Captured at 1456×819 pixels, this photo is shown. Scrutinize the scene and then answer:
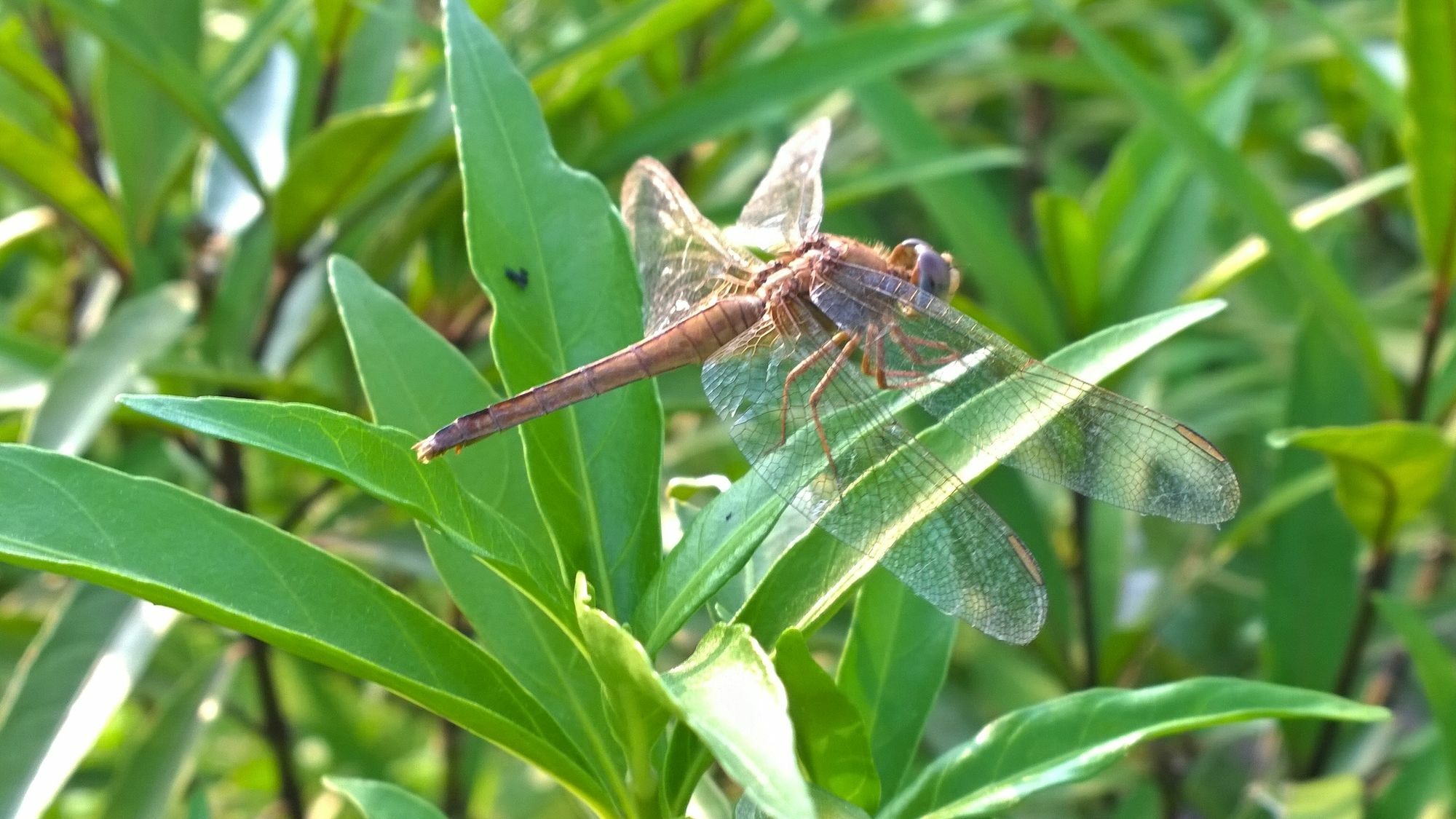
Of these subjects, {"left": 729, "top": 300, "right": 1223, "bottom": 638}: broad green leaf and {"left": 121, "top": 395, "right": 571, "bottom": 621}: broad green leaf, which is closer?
{"left": 121, "top": 395, "right": 571, "bottom": 621}: broad green leaf

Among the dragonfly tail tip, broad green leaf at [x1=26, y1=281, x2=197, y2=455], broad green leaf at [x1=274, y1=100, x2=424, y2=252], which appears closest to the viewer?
the dragonfly tail tip

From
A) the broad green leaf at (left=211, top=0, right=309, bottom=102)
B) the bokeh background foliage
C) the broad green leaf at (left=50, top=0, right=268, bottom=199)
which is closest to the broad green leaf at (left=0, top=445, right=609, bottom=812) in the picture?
the bokeh background foliage

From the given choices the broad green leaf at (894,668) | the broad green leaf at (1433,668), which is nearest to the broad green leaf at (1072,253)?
the broad green leaf at (1433,668)

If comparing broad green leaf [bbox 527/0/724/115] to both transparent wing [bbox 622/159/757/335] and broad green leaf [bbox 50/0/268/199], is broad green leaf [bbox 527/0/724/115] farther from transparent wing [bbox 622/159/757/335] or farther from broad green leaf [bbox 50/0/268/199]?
broad green leaf [bbox 50/0/268/199]

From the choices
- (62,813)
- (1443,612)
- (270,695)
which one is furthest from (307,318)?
(1443,612)

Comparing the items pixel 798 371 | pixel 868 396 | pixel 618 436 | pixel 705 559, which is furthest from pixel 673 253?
pixel 705 559

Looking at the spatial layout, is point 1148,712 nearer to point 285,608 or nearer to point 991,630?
point 991,630

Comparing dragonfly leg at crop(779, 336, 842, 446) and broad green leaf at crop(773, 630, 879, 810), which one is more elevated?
dragonfly leg at crop(779, 336, 842, 446)
